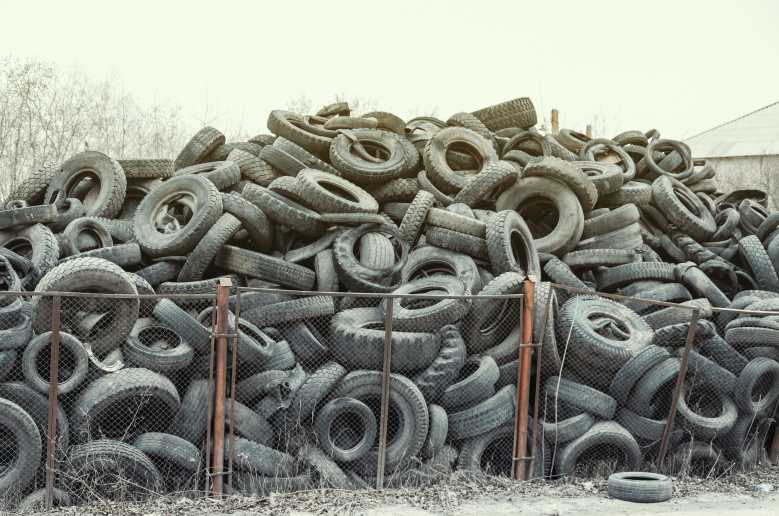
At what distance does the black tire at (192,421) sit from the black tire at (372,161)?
17.8 ft

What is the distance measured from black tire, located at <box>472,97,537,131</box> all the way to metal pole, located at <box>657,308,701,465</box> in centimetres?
740

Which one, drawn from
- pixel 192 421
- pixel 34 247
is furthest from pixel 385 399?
pixel 34 247

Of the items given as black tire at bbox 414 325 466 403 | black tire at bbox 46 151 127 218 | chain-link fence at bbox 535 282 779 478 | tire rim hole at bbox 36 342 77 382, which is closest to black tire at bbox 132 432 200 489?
tire rim hole at bbox 36 342 77 382

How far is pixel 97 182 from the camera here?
1309 centimetres

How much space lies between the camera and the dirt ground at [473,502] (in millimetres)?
7207

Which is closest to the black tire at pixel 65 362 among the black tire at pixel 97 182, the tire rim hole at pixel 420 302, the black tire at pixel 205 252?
the black tire at pixel 205 252

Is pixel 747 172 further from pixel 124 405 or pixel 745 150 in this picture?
pixel 124 405

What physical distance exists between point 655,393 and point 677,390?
14.6 inches

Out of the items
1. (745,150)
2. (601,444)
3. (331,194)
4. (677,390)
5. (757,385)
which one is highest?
(745,150)

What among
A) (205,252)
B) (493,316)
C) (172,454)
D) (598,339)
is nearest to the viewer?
(172,454)

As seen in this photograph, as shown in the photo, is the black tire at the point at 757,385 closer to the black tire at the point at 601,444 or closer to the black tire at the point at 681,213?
the black tire at the point at 601,444

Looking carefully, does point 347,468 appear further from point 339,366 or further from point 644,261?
point 644,261

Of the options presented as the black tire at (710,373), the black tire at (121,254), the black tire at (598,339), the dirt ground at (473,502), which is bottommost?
the dirt ground at (473,502)

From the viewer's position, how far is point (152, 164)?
13125 millimetres
